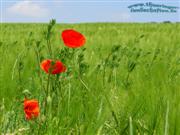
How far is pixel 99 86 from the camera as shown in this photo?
1.73 m

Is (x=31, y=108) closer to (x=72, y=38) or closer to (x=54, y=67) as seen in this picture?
(x=54, y=67)

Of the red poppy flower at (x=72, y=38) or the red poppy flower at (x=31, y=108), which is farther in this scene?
the red poppy flower at (x=72, y=38)

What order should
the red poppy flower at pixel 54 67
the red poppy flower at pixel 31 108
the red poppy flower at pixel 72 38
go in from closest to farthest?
the red poppy flower at pixel 31 108
the red poppy flower at pixel 54 67
the red poppy flower at pixel 72 38

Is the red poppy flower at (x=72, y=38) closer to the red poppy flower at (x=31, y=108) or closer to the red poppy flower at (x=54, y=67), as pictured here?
the red poppy flower at (x=54, y=67)

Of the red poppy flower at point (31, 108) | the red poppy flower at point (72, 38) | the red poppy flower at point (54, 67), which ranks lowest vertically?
the red poppy flower at point (31, 108)

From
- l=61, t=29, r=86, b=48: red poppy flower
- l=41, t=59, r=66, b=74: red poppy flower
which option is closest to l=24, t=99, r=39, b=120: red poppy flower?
l=41, t=59, r=66, b=74: red poppy flower

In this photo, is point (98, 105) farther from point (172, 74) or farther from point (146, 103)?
point (172, 74)

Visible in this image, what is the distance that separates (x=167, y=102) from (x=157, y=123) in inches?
2.2

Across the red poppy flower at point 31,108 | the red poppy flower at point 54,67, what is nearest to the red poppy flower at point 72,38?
the red poppy flower at point 54,67

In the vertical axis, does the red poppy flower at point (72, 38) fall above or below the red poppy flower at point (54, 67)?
above

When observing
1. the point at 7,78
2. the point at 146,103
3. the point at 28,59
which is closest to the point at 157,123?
the point at 146,103

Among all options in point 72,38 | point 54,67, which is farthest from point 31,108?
point 72,38

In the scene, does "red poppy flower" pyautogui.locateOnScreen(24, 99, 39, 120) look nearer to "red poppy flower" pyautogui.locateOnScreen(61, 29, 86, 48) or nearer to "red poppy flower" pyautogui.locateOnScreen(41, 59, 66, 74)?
"red poppy flower" pyautogui.locateOnScreen(41, 59, 66, 74)

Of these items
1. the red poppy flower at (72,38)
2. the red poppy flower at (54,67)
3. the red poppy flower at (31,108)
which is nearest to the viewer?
the red poppy flower at (31,108)
